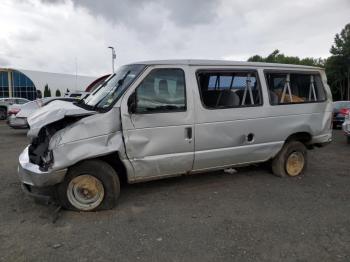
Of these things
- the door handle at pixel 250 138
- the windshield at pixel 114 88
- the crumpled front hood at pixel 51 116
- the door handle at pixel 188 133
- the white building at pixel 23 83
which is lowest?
the door handle at pixel 250 138

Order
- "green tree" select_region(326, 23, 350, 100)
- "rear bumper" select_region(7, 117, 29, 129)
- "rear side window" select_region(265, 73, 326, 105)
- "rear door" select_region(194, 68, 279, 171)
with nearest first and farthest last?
"rear door" select_region(194, 68, 279, 171)
"rear side window" select_region(265, 73, 326, 105)
"rear bumper" select_region(7, 117, 29, 129)
"green tree" select_region(326, 23, 350, 100)

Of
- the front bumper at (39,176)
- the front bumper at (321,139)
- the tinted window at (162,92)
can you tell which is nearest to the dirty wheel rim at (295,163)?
the front bumper at (321,139)

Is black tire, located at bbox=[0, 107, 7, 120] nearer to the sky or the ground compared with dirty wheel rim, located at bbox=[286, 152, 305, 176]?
nearer to the sky

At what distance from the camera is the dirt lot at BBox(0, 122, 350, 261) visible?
3492 mm

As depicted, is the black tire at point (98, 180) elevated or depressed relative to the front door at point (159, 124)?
depressed

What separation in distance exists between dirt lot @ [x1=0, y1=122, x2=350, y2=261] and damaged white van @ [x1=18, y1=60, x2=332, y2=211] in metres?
0.40

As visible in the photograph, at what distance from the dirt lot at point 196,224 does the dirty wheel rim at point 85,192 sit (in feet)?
0.47

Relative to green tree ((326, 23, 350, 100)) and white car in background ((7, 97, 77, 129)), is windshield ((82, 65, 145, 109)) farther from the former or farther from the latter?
green tree ((326, 23, 350, 100))

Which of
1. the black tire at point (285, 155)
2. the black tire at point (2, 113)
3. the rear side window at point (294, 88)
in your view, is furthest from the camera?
the black tire at point (2, 113)

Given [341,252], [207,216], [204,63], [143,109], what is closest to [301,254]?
[341,252]

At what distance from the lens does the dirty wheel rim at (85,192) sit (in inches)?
175

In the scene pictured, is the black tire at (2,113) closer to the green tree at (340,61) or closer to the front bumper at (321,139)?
the front bumper at (321,139)

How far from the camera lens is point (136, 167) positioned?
4.70 meters

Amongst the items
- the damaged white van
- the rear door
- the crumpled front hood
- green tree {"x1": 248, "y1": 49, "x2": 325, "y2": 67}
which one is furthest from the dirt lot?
green tree {"x1": 248, "y1": 49, "x2": 325, "y2": 67}
